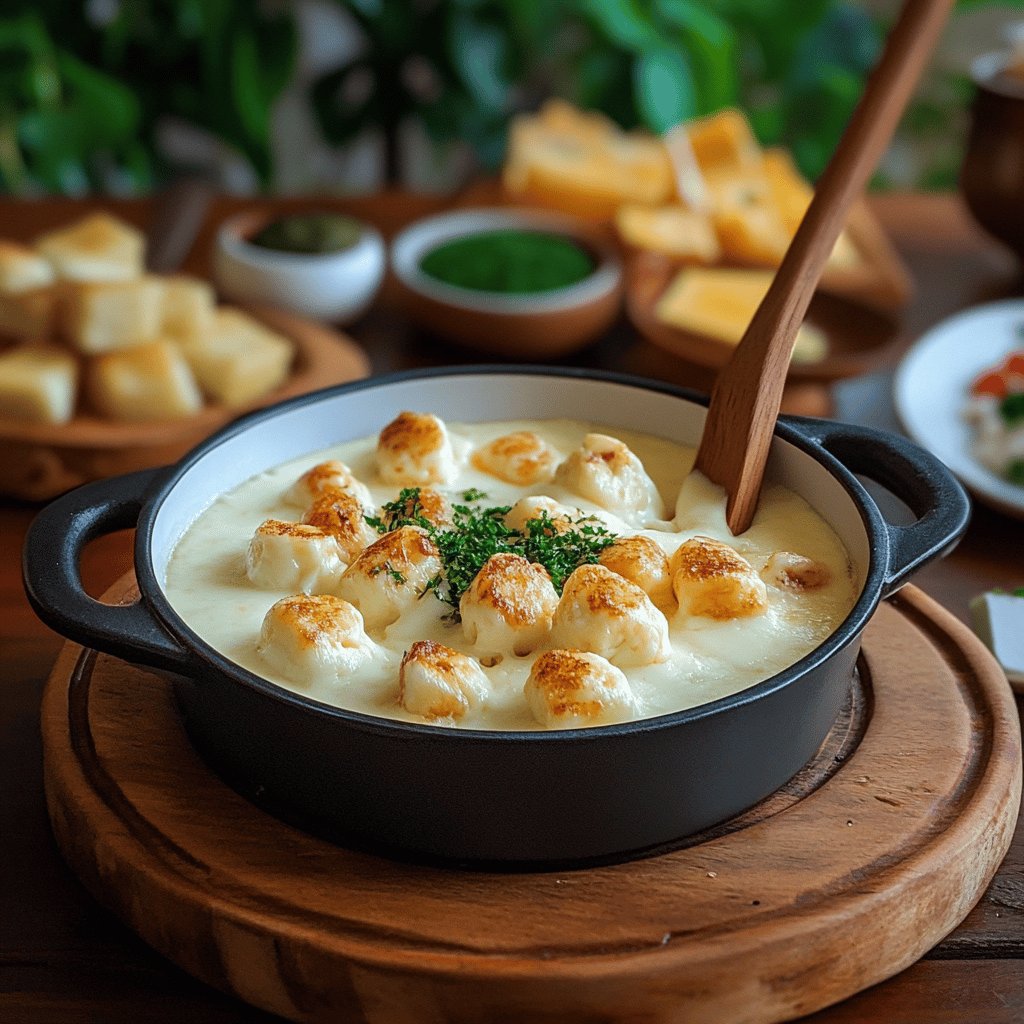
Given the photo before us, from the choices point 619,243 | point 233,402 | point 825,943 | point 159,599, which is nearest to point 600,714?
point 825,943

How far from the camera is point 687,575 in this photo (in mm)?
1369

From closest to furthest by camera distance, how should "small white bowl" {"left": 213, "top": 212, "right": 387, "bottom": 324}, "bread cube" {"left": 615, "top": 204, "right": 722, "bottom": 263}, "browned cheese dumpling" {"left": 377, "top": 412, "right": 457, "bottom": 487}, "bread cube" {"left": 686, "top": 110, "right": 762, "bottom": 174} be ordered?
"browned cheese dumpling" {"left": 377, "top": 412, "right": 457, "bottom": 487}, "small white bowl" {"left": 213, "top": 212, "right": 387, "bottom": 324}, "bread cube" {"left": 615, "top": 204, "right": 722, "bottom": 263}, "bread cube" {"left": 686, "top": 110, "right": 762, "bottom": 174}

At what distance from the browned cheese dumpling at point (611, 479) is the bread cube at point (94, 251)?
133 cm

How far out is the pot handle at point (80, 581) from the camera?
1188 mm

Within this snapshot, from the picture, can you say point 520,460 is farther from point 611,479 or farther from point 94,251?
point 94,251

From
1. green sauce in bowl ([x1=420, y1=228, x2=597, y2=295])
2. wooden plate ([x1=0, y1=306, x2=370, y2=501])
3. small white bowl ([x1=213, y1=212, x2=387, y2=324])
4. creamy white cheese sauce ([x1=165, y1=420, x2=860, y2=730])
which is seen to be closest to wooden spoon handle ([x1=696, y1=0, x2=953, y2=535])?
creamy white cheese sauce ([x1=165, y1=420, x2=860, y2=730])

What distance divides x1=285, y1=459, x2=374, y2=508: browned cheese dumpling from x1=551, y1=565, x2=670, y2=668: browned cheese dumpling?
0.35 meters

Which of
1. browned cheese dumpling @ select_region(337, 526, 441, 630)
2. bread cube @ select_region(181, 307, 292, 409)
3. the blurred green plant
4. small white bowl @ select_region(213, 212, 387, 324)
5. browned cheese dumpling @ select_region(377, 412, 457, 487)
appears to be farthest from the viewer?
the blurred green plant

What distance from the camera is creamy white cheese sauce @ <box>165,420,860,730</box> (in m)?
1.26

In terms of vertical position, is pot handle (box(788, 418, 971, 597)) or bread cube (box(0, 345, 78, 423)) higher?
pot handle (box(788, 418, 971, 597))

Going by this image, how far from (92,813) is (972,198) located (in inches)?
97.3

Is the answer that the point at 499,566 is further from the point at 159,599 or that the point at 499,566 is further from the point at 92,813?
the point at 92,813

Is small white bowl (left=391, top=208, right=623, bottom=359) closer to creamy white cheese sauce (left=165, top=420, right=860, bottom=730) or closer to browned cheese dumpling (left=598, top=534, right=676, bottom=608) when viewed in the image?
creamy white cheese sauce (left=165, top=420, right=860, bottom=730)

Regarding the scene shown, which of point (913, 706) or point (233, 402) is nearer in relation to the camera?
point (913, 706)
